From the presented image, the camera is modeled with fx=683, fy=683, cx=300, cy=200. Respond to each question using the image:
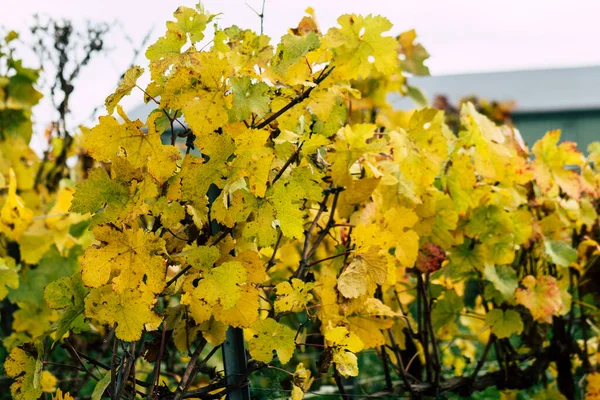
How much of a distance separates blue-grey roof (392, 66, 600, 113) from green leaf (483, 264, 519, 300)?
1825cm

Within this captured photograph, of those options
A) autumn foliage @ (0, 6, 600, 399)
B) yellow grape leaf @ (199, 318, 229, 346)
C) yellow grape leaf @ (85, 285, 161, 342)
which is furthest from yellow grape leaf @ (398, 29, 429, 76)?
yellow grape leaf @ (85, 285, 161, 342)

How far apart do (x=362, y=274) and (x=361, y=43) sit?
0.42 m

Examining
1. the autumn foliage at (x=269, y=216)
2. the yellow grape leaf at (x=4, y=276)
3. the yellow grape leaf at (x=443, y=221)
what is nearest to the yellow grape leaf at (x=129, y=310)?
the autumn foliage at (x=269, y=216)

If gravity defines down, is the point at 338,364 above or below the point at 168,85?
below

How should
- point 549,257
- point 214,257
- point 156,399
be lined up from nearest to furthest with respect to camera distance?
1. point 214,257
2. point 156,399
3. point 549,257

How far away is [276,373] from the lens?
1332 millimetres

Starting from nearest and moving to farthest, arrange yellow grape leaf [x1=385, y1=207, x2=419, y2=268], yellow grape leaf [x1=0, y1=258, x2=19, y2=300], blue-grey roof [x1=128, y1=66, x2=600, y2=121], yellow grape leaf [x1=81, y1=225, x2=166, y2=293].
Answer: yellow grape leaf [x1=81, y1=225, x2=166, y2=293] → yellow grape leaf [x1=385, y1=207, x2=419, y2=268] → yellow grape leaf [x1=0, y1=258, x2=19, y2=300] → blue-grey roof [x1=128, y1=66, x2=600, y2=121]

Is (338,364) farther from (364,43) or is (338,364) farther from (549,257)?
(549,257)

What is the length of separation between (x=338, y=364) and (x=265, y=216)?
0.30 m

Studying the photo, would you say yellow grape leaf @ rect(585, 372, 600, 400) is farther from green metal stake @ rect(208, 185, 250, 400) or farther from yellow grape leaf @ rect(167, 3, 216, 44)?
yellow grape leaf @ rect(167, 3, 216, 44)

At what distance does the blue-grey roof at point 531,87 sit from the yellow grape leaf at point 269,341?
19.1m

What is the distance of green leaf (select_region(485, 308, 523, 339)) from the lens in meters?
1.85

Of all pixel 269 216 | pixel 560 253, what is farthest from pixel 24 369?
pixel 560 253

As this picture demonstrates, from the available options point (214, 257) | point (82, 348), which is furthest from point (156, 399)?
point (82, 348)
